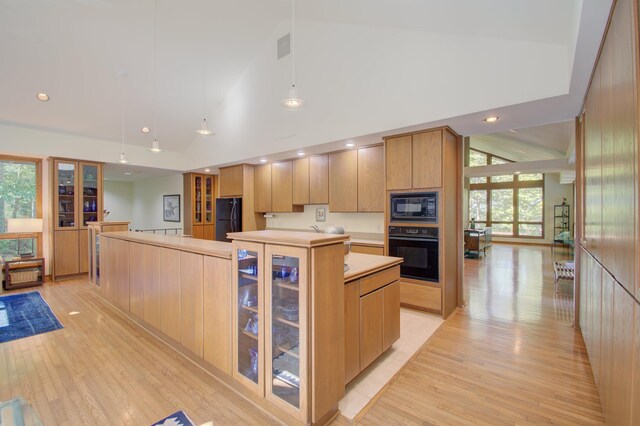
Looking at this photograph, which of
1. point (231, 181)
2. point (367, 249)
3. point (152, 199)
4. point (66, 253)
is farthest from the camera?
point (152, 199)

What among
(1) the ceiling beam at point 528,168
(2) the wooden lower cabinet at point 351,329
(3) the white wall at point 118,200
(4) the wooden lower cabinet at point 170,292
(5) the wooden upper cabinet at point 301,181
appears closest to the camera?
(2) the wooden lower cabinet at point 351,329

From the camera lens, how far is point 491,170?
7.32 m

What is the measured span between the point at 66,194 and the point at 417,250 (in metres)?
7.04

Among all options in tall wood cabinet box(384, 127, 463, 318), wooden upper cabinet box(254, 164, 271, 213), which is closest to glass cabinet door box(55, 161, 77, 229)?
wooden upper cabinet box(254, 164, 271, 213)

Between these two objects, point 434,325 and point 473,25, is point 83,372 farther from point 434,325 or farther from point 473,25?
point 473,25

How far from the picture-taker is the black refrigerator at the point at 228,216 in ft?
20.4

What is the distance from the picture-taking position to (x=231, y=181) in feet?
21.5

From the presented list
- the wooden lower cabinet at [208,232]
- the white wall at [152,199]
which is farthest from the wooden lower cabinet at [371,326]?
the white wall at [152,199]

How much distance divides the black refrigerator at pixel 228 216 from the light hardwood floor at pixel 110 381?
10.2 ft

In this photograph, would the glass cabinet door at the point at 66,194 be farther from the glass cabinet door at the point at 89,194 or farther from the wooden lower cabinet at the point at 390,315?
the wooden lower cabinet at the point at 390,315

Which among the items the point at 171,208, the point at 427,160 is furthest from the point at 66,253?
the point at 427,160

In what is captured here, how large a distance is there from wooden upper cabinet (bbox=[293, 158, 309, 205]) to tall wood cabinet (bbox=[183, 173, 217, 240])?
3.89m

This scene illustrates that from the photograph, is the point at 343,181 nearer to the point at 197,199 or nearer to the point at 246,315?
the point at 246,315

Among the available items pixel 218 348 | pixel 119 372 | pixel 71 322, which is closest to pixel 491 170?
pixel 218 348
